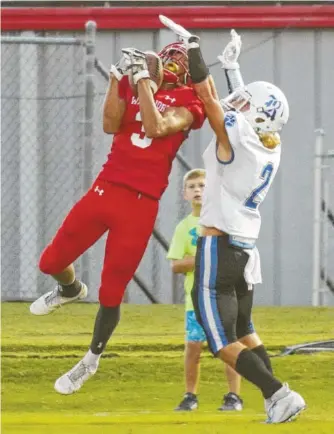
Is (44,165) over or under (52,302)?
over

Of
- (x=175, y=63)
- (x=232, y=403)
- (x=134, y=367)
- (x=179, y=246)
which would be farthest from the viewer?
(x=134, y=367)

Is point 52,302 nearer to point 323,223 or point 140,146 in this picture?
point 140,146

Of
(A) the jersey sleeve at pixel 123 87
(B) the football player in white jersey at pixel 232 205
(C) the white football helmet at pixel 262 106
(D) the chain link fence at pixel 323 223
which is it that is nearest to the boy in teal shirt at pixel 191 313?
(B) the football player in white jersey at pixel 232 205

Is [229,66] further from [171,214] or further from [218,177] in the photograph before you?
[171,214]

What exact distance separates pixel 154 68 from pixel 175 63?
0.52 feet


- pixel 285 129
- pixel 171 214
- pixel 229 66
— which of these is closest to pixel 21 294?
pixel 171 214

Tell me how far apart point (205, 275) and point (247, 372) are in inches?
20.1

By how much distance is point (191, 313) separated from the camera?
8766 millimetres

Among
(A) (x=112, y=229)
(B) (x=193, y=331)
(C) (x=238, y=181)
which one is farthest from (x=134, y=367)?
(C) (x=238, y=181)

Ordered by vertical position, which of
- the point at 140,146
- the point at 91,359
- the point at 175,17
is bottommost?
the point at 91,359

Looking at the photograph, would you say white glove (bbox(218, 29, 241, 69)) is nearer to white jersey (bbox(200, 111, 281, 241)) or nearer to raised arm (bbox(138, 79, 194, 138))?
raised arm (bbox(138, 79, 194, 138))

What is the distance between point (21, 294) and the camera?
42.0 ft

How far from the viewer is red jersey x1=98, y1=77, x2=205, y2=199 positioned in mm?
7816

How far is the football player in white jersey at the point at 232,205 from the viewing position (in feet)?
24.2
